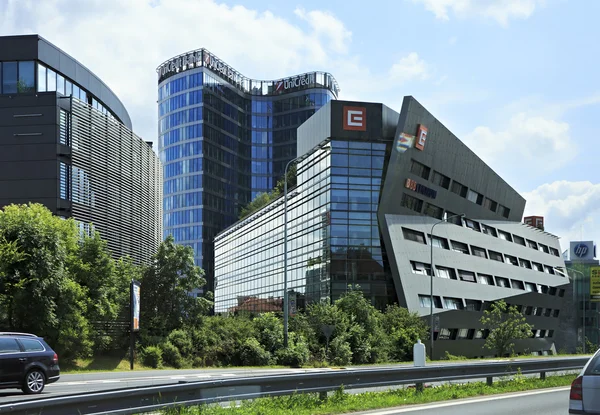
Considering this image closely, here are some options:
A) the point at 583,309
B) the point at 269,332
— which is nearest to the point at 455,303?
the point at 269,332

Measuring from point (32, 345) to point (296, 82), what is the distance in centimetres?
12876

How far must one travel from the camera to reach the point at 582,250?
125625mm

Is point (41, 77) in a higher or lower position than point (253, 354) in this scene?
higher

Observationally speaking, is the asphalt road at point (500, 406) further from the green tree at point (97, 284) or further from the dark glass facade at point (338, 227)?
the dark glass facade at point (338, 227)

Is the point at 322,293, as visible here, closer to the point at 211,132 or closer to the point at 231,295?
the point at 231,295

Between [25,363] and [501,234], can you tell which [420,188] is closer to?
[501,234]

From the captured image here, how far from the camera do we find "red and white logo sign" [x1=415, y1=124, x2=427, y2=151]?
2253 inches

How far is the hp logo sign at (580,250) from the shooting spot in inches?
4933

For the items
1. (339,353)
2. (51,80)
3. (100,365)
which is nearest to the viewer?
(100,365)

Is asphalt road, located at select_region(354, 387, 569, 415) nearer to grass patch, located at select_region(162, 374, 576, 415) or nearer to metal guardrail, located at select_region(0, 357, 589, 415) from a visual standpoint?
grass patch, located at select_region(162, 374, 576, 415)

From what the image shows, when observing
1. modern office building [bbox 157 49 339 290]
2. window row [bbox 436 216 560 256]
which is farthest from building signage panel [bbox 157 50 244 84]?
window row [bbox 436 216 560 256]


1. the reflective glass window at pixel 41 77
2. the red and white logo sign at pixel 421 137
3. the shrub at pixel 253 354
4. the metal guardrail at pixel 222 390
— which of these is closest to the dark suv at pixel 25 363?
the metal guardrail at pixel 222 390

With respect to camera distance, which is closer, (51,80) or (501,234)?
(51,80)

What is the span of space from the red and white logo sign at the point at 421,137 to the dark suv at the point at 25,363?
42669mm
